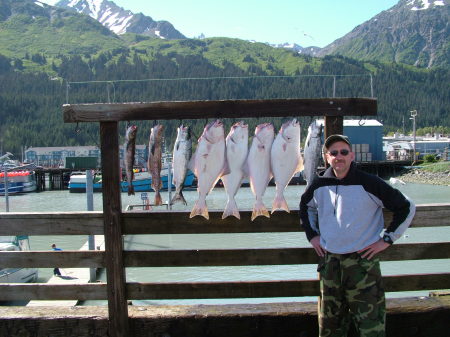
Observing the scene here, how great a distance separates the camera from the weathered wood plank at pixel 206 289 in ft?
12.4

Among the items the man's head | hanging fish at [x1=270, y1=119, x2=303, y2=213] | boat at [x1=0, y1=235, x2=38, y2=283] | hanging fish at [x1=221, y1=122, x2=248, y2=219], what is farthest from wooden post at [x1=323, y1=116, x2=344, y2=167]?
boat at [x1=0, y1=235, x2=38, y2=283]

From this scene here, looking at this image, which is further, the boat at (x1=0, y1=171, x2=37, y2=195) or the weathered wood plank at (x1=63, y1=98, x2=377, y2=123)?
the boat at (x1=0, y1=171, x2=37, y2=195)

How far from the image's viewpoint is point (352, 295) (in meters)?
3.13

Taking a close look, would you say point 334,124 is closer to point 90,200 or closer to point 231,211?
point 231,211

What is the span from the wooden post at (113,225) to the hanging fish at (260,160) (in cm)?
105

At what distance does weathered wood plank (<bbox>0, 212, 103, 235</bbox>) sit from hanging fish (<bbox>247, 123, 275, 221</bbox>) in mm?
1256

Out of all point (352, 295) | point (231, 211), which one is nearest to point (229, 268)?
point (231, 211)

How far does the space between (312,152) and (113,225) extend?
1.64 meters

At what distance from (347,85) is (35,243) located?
149656mm

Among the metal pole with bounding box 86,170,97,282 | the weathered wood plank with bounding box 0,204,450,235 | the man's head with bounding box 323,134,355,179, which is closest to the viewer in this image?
the man's head with bounding box 323,134,355,179

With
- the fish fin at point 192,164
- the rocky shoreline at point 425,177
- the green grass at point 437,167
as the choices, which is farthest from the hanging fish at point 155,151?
the green grass at point 437,167

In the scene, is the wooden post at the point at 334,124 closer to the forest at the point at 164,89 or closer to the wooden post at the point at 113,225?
the wooden post at the point at 113,225

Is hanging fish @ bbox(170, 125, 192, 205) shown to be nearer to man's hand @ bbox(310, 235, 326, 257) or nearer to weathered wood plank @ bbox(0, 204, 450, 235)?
weathered wood plank @ bbox(0, 204, 450, 235)

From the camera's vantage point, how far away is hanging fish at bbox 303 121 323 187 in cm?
373
